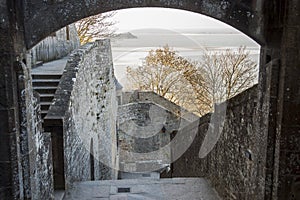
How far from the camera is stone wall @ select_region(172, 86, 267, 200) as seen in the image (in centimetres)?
322

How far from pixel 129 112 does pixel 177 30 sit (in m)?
6.64

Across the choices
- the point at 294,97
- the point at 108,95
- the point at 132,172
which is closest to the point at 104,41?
the point at 108,95

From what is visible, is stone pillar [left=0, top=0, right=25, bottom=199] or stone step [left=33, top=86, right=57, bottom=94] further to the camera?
stone step [left=33, top=86, right=57, bottom=94]

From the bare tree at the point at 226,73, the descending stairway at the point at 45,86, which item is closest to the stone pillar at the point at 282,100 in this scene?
the descending stairway at the point at 45,86

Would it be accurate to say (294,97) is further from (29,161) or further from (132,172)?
(132,172)

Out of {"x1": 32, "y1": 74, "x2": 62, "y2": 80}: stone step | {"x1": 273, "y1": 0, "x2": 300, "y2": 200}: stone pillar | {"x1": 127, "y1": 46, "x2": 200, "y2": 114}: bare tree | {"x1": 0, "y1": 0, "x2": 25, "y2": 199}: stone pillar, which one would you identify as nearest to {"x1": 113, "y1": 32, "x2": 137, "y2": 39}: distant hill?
{"x1": 127, "y1": 46, "x2": 200, "y2": 114}: bare tree

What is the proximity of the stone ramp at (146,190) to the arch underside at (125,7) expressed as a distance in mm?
2859

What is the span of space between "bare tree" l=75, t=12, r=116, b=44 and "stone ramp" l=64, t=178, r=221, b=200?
1114 cm

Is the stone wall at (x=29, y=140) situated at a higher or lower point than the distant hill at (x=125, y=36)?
lower

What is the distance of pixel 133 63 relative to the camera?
71.3ft

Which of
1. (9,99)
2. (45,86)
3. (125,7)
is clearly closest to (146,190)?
(45,86)

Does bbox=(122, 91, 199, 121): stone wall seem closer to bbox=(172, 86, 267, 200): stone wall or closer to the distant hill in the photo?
the distant hill

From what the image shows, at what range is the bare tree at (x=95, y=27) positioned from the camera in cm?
1572

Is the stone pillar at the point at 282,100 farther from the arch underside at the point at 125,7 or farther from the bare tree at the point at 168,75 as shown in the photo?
the bare tree at the point at 168,75
